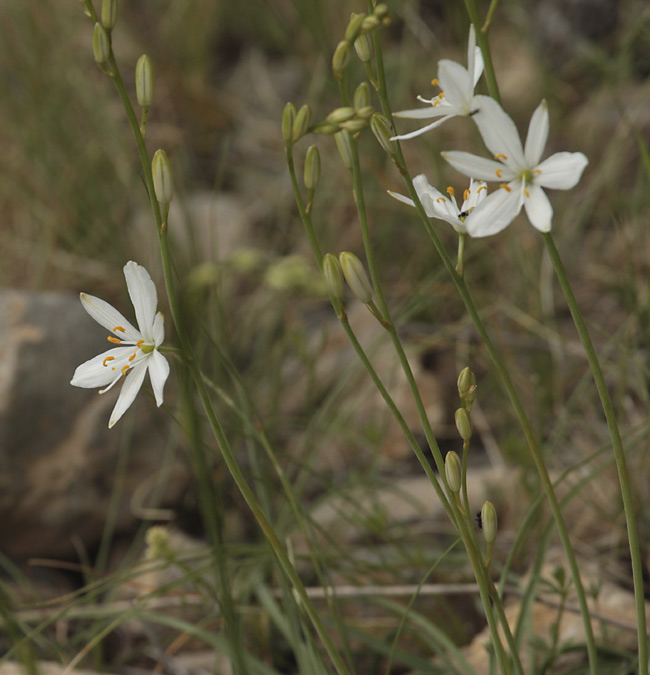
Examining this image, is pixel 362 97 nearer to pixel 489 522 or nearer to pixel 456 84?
pixel 456 84

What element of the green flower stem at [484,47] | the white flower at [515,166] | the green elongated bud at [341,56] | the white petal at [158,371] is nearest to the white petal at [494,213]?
the white flower at [515,166]

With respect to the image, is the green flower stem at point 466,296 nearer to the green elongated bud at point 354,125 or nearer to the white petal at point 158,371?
the green elongated bud at point 354,125

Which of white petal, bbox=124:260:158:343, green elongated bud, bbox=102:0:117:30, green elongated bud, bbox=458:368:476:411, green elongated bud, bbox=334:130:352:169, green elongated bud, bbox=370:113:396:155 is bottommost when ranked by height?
green elongated bud, bbox=458:368:476:411

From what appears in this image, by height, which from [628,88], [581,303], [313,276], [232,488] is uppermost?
[628,88]

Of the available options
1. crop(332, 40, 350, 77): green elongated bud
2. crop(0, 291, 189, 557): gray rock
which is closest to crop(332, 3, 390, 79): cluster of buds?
crop(332, 40, 350, 77): green elongated bud

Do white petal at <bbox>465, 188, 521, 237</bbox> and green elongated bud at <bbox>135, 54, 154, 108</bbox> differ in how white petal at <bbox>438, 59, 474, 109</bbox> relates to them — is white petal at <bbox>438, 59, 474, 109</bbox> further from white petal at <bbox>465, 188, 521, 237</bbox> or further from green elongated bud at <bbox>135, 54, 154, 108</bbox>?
green elongated bud at <bbox>135, 54, 154, 108</bbox>

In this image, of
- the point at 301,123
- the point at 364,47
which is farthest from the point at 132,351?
the point at 364,47

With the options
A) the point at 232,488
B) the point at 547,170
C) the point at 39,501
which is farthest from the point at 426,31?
the point at 547,170

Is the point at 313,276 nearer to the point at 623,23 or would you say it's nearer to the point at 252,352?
the point at 252,352
